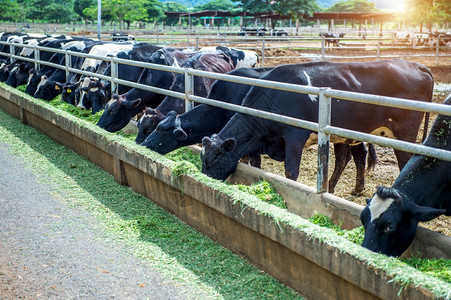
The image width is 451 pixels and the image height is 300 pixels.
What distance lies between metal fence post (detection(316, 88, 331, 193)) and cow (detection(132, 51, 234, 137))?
332cm

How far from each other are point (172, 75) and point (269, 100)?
153 inches

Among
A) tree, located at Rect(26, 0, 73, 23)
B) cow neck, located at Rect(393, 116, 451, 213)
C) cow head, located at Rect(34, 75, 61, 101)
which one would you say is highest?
tree, located at Rect(26, 0, 73, 23)

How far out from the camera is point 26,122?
11.4 metres

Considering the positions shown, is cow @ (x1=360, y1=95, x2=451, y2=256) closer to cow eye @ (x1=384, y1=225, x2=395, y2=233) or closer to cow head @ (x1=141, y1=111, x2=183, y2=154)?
cow eye @ (x1=384, y1=225, x2=395, y2=233)

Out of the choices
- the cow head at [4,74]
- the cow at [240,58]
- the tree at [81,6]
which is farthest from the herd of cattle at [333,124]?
the tree at [81,6]

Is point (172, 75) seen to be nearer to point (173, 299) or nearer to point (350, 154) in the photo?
point (350, 154)

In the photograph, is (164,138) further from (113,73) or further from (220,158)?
(113,73)

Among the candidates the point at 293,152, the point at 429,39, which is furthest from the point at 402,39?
the point at 293,152

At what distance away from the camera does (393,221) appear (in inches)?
154

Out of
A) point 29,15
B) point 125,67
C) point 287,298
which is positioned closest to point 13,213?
point 287,298

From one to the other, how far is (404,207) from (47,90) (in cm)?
989

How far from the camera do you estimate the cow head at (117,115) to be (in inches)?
351

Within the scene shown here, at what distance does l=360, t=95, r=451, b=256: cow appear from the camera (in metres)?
3.92

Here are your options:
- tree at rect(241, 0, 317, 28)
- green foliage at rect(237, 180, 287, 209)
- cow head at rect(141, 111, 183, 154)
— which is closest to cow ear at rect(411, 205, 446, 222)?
green foliage at rect(237, 180, 287, 209)
